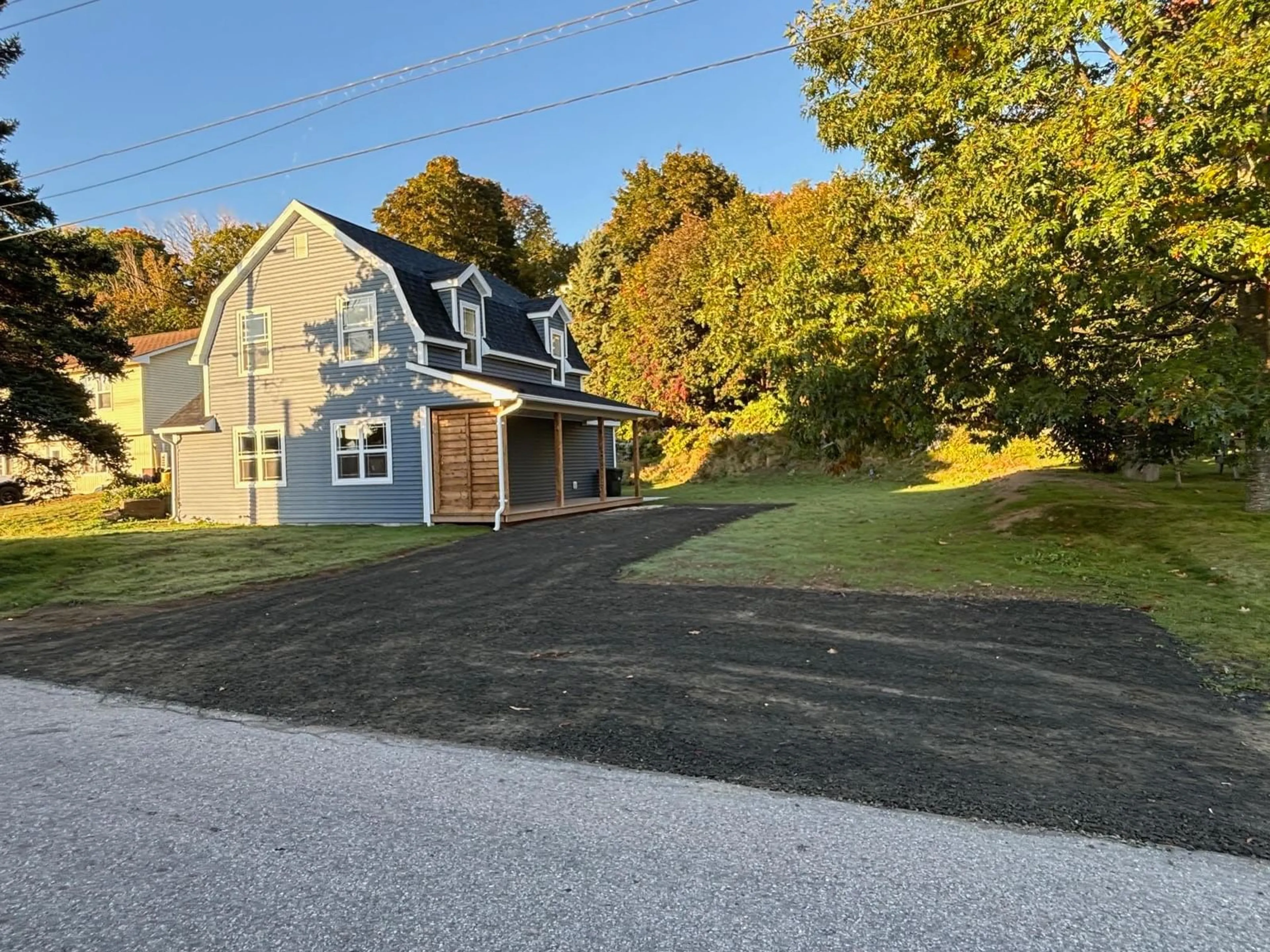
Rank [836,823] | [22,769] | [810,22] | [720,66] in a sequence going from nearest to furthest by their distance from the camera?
[836,823] < [22,769] < [720,66] < [810,22]

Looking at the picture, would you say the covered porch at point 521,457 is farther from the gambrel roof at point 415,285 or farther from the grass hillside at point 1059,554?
the grass hillside at point 1059,554

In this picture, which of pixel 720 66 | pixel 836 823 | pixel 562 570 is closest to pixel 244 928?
pixel 836 823

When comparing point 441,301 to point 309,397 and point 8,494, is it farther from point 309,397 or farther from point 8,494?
point 8,494

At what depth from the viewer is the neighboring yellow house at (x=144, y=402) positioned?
27625 mm

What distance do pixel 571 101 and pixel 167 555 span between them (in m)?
9.96

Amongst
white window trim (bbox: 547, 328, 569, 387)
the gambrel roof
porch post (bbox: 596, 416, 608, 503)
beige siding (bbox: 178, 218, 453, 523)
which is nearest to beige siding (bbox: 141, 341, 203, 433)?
beige siding (bbox: 178, 218, 453, 523)

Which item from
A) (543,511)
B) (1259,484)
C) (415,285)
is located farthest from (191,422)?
(1259,484)

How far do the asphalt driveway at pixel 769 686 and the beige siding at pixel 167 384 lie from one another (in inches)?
921

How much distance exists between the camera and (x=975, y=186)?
29.4ft

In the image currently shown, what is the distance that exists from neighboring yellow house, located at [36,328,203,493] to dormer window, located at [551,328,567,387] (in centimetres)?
1466

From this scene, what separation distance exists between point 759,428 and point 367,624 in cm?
2523

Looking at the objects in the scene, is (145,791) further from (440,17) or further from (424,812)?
(440,17)

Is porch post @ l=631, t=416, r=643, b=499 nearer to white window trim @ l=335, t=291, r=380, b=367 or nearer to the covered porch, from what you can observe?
the covered porch

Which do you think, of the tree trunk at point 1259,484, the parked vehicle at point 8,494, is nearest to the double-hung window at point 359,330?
the parked vehicle at point 8,494
